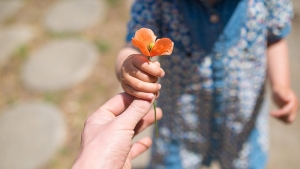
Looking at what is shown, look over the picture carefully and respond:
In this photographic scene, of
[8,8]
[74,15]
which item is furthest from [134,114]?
[8,8]

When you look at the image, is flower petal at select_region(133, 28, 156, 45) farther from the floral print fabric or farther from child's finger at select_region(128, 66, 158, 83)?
the floral print fabric

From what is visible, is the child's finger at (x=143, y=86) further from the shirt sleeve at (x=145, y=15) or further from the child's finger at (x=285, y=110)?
the child's finger at (x=285, y=110)

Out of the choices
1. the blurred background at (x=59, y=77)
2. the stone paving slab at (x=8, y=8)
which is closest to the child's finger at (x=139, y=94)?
the blurred background at (x=59, y=77)

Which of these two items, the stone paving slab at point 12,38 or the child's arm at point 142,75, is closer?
the child's arm at point 142,75

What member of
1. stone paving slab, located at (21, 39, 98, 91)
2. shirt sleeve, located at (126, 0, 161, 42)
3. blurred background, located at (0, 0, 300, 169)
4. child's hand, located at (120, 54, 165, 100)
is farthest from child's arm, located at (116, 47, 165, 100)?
stone paving slab, located at (21, 39, 98, 91)

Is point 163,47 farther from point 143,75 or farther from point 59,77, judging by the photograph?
point 59,77

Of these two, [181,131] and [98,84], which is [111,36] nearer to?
[98,84]
